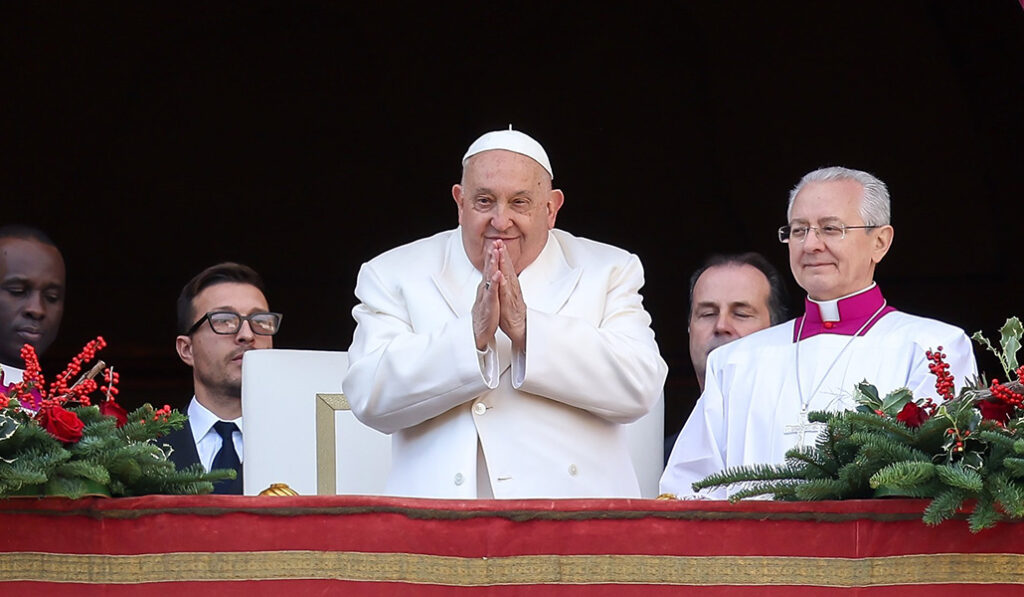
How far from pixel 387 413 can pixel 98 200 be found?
17.4 feet

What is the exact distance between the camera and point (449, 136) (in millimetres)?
9250

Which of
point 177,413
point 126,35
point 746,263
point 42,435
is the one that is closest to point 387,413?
point 177,413

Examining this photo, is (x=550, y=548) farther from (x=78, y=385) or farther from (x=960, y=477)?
(x=78, y=385)

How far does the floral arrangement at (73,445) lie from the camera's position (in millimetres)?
3193

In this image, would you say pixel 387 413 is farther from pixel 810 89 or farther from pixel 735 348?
pixel 810 89

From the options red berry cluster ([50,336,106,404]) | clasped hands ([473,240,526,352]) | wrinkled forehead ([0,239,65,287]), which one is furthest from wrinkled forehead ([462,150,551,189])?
wrinkled forehead ([0,239,65,287])

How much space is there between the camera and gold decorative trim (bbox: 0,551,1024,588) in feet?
10.5

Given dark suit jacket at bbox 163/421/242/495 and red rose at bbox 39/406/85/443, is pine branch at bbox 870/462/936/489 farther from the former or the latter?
dark suit jacket at bbox 163/421/242/495

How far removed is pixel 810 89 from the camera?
8.91 meters

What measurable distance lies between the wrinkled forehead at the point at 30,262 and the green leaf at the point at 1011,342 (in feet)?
12.1

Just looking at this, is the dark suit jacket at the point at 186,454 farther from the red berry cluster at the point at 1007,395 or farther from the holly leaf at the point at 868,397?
the red berry cluster at the point at 1007,395

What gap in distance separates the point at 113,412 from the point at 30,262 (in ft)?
9.25

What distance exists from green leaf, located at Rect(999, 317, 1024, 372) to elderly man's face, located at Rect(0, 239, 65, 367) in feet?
11.5

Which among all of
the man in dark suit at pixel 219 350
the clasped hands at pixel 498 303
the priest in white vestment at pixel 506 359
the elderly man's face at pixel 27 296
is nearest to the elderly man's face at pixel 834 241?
the priest in white vestment at pixel 506 359
